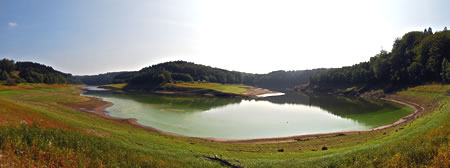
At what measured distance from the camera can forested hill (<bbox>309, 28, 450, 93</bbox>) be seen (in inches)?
2825

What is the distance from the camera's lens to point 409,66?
84.9 meters

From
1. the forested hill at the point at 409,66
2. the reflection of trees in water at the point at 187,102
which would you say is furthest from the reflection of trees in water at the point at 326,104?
the forested hill at the point at 409,66

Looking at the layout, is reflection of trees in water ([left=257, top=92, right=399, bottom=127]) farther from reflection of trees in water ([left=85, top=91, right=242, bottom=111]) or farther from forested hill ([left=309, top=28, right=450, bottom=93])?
reflection of trees in water ([left=85, top=91, right=242, bottom=111])

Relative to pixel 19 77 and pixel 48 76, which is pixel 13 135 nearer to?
pixel 19 77

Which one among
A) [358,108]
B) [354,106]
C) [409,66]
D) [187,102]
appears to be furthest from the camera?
[409,66]

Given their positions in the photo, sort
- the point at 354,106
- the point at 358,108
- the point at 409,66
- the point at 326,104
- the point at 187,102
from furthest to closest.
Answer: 1. the point at 409,66
2. the point at 187,102
3. the point at 326,104
4. the point at 354,106
5. the point at 358,108

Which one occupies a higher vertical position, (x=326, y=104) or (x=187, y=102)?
(x=187, y=102)

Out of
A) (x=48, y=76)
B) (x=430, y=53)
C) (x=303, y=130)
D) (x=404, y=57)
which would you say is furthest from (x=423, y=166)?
(x=48, y=76)

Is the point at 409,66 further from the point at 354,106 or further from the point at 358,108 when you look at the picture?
the point at 358,108

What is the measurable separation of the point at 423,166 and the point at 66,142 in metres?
16.9

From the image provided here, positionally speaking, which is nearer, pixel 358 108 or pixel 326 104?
pixel 358 108

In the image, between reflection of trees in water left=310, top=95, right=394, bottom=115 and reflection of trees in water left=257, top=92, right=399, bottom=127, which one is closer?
reflection of trees in water left=257, top=92, right=399, bottom=127

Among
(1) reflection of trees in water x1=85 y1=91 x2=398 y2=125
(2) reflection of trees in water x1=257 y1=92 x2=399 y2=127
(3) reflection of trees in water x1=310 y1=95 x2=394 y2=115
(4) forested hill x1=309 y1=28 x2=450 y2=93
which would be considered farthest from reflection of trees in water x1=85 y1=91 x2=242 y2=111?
(4) forested hill x1=309 y1=28 x2=450 y2=93

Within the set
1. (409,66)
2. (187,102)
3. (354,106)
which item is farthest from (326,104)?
(187,102)
